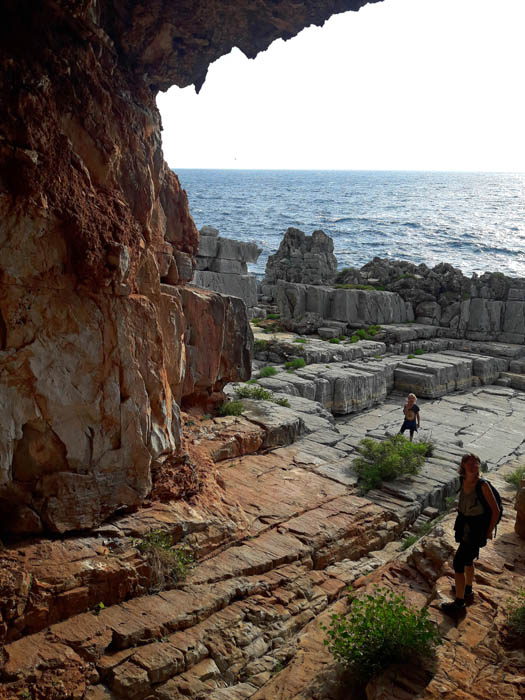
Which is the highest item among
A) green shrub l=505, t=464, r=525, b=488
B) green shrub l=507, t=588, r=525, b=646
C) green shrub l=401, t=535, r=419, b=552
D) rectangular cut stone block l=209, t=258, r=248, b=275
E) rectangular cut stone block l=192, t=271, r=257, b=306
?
rectangular cut stone block l=209, t=258, r=248, b=275

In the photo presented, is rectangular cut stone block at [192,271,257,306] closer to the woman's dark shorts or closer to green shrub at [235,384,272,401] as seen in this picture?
green shrub at [235,384,272,401]

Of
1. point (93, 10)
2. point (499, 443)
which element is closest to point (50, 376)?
point (93, 10)

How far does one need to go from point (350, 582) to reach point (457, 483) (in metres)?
4.01

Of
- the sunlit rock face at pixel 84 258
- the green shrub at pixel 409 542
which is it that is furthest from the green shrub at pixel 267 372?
the sunlit rock face at pixel 84 258

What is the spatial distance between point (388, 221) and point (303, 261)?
60560 millimetres

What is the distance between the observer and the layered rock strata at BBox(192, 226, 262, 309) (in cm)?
1909

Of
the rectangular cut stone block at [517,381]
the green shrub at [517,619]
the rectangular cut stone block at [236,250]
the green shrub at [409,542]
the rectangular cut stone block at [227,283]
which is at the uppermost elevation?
the rectangular cut stone block at [236,250]

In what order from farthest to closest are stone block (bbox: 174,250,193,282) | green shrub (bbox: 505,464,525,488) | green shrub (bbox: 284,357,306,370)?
green shrub (bbox: 284,357,306,370), green shrub (bbox: 505,464,525,488), stone block (bbox: 174,250,193,282)

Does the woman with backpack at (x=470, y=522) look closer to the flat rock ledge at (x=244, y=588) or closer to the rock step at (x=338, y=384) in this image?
the flat rock ledge at (x=244, y=588)

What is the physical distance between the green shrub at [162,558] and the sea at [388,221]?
41.8 metres

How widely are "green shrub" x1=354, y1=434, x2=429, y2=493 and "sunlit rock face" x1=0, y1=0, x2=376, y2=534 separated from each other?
4.14 m

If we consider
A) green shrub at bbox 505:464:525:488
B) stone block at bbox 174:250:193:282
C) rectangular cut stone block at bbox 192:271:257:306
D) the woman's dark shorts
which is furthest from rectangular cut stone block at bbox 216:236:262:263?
the woman's dark shorts

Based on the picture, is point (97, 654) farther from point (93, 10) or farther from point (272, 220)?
point (272, 220)

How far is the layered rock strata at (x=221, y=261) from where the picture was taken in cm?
1909
